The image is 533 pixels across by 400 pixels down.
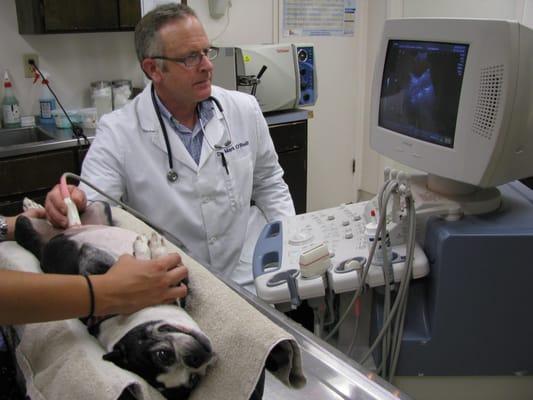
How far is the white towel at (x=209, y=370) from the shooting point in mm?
685

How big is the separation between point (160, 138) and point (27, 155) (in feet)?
3.53

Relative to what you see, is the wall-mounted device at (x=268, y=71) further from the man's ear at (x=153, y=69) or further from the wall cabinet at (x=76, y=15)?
the man's ear at (x=153, y=69)

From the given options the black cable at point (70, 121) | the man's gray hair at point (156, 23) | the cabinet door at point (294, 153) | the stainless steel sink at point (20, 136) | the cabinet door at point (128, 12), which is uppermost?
the cabinet door at point (128, 12)

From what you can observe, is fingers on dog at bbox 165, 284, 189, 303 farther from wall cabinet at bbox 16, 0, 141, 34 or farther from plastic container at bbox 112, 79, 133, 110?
plastic container at bbox 112, 79, 133, 110

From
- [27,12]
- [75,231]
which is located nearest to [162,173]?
[75,231]

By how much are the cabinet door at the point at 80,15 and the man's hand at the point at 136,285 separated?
7.41ft

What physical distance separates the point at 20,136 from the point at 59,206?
208 cm

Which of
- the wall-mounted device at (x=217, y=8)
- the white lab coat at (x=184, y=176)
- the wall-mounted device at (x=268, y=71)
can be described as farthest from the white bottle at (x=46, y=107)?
the white lab coat at (x=184, y=176)

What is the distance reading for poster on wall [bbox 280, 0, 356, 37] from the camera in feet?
12.1

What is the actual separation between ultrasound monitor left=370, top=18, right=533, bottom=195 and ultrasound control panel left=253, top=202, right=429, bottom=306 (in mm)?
217

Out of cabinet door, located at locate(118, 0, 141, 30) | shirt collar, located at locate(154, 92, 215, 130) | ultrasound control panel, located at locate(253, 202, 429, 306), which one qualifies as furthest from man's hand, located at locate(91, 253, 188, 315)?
cabinet door, located at locate(118, 0, 141, 30)

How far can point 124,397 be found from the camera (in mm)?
675

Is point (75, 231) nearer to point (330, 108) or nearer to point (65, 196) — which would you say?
point (65, 196)

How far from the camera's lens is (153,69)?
5.58ft
